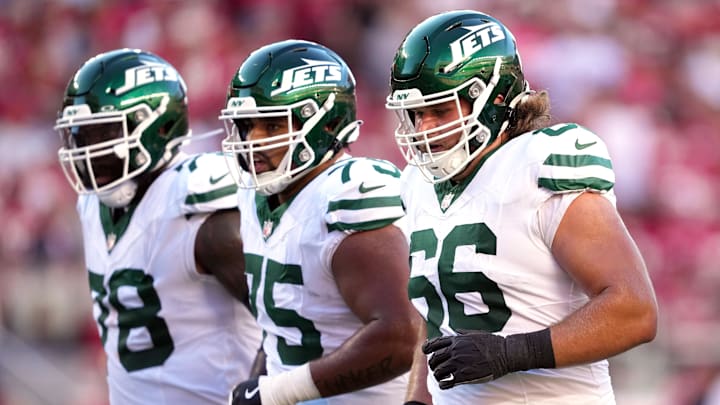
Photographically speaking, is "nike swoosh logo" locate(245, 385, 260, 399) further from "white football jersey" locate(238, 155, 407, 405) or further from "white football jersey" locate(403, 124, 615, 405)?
"white football jersey" locate(403, 124, 615, 405)

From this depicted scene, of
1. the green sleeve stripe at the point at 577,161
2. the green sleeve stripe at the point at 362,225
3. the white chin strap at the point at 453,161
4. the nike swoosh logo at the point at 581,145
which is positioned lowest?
the green sleeve stripe at the point at 362,225

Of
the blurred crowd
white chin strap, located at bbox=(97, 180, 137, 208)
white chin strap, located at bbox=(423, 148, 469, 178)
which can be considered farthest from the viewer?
the blurred crowd

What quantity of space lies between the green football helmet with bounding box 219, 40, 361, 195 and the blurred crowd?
320cm

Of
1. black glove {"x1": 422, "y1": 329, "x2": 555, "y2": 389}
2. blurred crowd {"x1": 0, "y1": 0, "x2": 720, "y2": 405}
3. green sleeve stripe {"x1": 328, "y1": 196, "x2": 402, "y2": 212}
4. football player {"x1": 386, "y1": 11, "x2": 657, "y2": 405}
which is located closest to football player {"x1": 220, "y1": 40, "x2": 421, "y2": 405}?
green sleeve stripe {"x1": 328, "y1": 196, "x2": 402, "y2": 212}

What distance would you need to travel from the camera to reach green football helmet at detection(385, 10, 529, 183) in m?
2.77

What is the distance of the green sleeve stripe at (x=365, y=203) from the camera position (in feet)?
10.4

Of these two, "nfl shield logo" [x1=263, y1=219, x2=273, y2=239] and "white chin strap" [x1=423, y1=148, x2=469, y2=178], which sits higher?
"white chin strap" [x1=423, y1=148, x2=469, y2=178]

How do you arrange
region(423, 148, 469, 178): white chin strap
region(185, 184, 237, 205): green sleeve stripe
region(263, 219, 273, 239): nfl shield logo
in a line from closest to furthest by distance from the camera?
region(423, 148, 469, 178): white chin strap
region(263, 219, 273, 239): nfl shield logo
region(185, 184, 237, 205): green sleeve stripe

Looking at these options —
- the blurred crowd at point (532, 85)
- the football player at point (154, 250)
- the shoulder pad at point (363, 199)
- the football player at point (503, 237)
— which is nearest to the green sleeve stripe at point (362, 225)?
the shoulder pad at point (363, 199)

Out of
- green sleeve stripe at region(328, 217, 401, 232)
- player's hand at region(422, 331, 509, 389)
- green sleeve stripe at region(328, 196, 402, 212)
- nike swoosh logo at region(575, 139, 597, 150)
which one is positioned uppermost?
nike swoosh logo at region(575, 139, 597, 150)

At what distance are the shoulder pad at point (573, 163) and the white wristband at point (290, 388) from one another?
36.3 inches

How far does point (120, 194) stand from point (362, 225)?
1.02 meters

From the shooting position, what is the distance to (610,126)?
7.13 meters

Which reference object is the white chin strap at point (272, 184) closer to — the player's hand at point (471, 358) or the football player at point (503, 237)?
the football player at point (503, 237)
